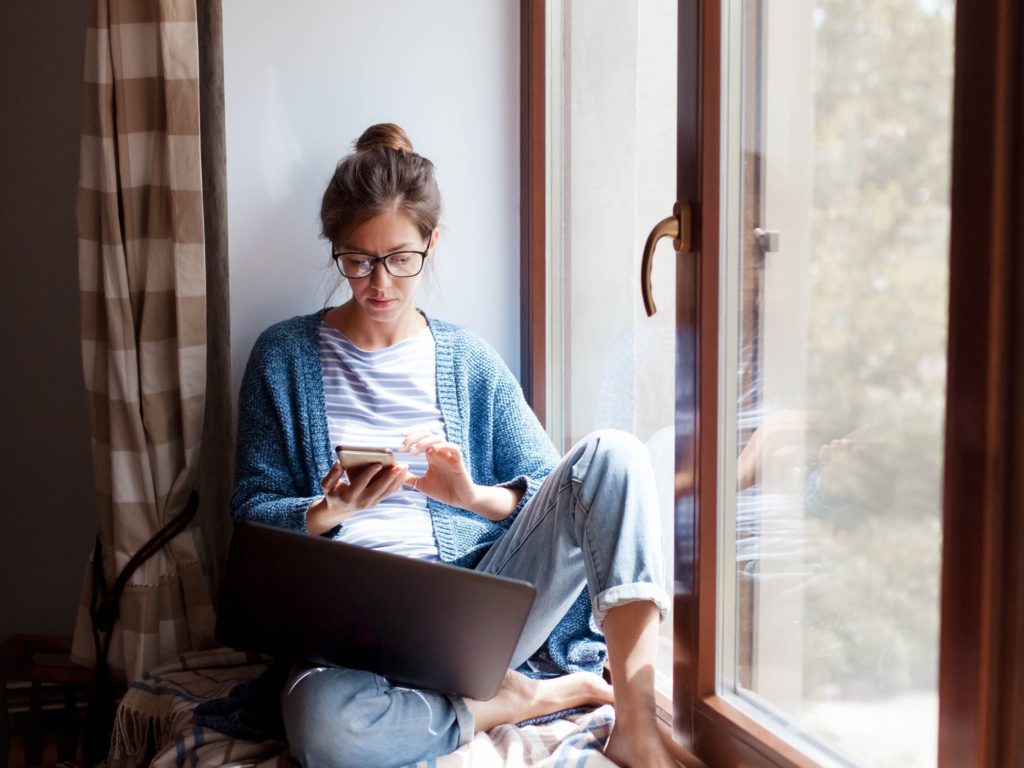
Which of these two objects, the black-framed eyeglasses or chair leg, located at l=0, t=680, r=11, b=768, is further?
chair leg, located at l=0, t=680, r=11, b=768

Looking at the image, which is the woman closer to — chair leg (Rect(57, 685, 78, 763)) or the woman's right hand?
the woman's right hand

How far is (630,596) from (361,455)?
0.39 meters

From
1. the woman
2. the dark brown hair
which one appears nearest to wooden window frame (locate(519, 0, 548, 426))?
the woman

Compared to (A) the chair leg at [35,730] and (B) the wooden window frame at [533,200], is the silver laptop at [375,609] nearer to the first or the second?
(A) the chair leg at [35,730]

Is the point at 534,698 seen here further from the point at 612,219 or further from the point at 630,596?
the point at 612,219

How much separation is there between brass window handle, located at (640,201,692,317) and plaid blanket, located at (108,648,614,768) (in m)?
0.58

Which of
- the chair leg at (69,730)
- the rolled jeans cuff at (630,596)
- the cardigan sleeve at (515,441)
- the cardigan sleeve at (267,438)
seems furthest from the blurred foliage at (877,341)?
the chair leg at (69,730)

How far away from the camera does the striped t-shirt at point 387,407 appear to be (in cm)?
158

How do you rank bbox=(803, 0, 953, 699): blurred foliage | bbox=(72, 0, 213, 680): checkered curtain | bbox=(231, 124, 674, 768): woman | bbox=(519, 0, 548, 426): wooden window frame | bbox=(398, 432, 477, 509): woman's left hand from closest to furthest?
1. bbox=(803, 0, 953, 699): blurred foliage
2. bbox=(231, 124, 674, 768): woman
3. bbox=(398, 432, 477, 509): woman's left hand
4. bbox=(72, 0, 213, 680): checkered curtain
5. bbox=(519, 0, 548, 426): wooden window frame

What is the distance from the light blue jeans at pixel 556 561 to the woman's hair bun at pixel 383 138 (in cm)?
65

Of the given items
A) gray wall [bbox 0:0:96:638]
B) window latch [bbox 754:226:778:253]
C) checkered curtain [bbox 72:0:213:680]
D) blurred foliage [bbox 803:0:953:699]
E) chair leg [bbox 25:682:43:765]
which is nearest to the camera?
blurred foliage [bbox 803:0:953:699]

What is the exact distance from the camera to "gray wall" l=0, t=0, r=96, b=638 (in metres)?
2.06

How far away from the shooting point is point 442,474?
152cm

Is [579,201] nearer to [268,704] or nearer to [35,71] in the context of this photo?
[268,704]
